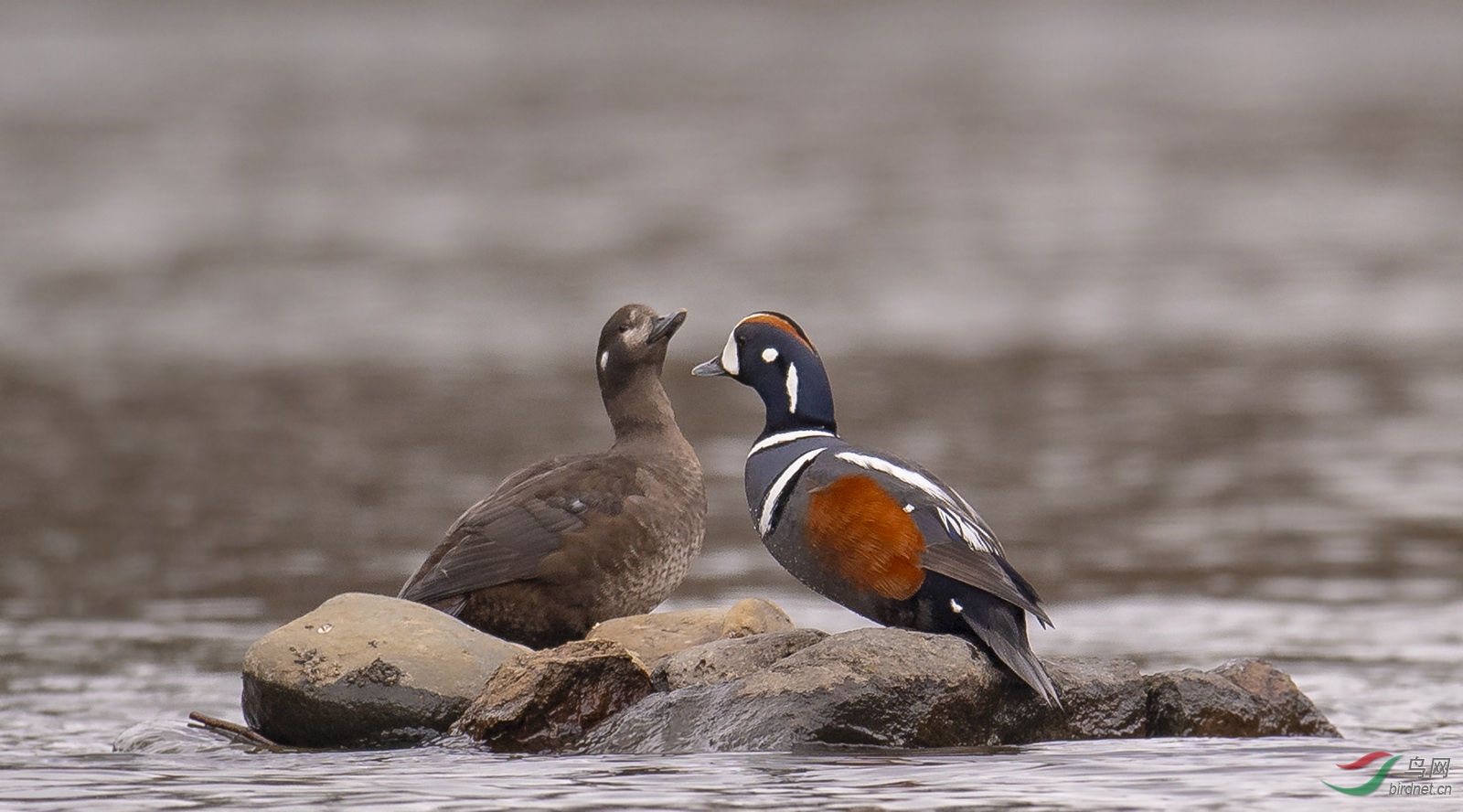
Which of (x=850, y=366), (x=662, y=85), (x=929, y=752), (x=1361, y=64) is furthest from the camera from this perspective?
(x=1361, y=64)

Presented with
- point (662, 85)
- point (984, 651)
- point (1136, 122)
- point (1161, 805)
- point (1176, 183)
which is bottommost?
point (1161, 805)

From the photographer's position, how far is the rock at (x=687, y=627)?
8617mm

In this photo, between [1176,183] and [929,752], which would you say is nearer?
[929,752]

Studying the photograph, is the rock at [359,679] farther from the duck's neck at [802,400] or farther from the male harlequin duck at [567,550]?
the duck's neck at [802,400]

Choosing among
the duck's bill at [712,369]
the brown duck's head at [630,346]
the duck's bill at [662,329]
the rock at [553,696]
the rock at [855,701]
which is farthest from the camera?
the brown duck's head at [630,346]

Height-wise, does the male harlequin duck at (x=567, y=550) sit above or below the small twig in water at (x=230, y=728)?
above

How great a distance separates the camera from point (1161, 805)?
6801 millimetres

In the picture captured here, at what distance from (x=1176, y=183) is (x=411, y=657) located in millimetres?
25393

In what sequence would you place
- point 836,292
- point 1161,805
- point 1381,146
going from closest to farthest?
1. point 1161,805
2. point 836,292
3. point 1381,146

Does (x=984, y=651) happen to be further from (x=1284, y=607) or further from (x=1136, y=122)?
(x=1136, y=122)

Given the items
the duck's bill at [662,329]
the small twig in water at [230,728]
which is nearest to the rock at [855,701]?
the small twig in water at [230,728]

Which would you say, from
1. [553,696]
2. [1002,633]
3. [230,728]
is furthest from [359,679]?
[1002,633]

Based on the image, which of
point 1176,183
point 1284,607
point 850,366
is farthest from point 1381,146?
point 1284,607

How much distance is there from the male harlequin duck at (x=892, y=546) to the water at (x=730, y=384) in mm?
509
